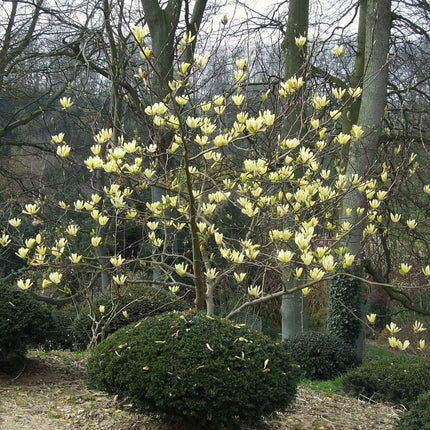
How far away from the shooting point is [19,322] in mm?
5188

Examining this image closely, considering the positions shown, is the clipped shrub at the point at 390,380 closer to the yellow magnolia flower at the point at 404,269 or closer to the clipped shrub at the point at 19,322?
the yellow magnolia flower at the point at 404,269

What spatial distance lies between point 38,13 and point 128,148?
247 inches

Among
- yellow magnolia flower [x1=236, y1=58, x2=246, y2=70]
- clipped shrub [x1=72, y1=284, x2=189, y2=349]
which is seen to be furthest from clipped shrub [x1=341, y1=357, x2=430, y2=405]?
yellow magnolia flower [x1=236, y1=58, x2=246, y2=70]

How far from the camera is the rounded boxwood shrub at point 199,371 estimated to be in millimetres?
3215

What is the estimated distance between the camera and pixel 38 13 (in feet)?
28.4

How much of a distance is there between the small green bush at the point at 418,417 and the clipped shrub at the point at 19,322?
3.46 meters

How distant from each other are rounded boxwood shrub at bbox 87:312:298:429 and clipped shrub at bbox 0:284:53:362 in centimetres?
186

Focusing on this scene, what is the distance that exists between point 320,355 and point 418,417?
16.1 ft

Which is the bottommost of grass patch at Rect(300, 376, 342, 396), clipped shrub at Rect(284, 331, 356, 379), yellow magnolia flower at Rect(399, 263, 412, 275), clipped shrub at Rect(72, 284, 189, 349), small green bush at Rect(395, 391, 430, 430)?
grass patch at Rect(300, 376, 342, 396)

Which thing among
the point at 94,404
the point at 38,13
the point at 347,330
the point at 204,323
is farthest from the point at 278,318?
the point at 204,323

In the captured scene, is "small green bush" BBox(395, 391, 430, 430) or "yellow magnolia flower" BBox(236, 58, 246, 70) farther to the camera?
"yellow magnolia flower" BBox(236, 58, 246, 70)

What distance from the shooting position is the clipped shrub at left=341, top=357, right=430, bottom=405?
5.85 metres

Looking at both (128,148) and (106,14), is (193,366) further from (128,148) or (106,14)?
(106,14)

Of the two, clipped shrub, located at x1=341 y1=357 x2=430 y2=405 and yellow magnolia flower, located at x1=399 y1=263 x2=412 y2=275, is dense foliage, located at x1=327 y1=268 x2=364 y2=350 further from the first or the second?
yellow magnolia flower, located at x1=399 y1=263 x2=412 y2=275
